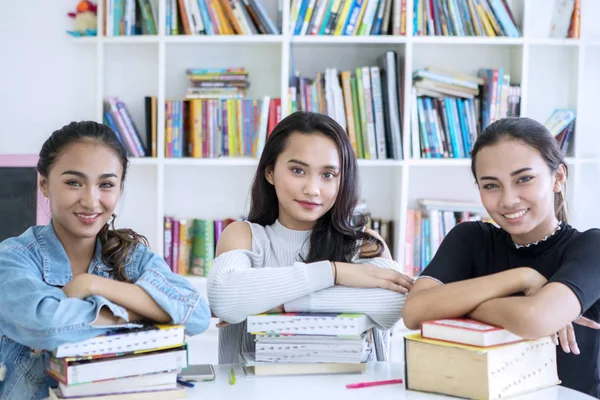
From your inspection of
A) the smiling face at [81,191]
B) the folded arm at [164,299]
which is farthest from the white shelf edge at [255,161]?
the folded arm at [164,299]

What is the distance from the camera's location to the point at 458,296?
1438mm

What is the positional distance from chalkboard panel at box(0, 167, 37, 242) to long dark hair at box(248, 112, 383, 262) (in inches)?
65.2

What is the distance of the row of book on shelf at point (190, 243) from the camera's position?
3248 mm

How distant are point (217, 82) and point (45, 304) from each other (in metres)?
2.08

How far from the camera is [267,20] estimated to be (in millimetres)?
3139

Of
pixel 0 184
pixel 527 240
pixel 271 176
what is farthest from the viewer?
pixel 0 184

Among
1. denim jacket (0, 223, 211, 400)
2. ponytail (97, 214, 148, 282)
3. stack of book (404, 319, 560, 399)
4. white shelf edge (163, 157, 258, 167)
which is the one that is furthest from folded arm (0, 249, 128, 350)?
white shelf edge (163, 157, 258, 167)

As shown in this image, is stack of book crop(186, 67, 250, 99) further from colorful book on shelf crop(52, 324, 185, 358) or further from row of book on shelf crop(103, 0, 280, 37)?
colorful book on shelf crop(52, 324, 185, 358)

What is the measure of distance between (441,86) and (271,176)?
5.26 feet

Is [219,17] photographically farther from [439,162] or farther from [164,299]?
[164,299]

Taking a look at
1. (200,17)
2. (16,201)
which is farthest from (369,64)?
(16,201)

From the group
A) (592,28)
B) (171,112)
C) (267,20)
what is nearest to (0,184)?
(171,112)

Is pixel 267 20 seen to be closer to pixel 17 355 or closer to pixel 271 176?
pixel 271 176

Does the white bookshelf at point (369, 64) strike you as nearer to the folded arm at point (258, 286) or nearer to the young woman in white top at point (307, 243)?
the young woman in white top at point (307, 243)
